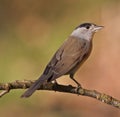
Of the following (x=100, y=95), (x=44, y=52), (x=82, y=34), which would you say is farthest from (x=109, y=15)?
(x=100, y=95)

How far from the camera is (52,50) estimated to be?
1209 cm

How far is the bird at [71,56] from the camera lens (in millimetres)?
5257

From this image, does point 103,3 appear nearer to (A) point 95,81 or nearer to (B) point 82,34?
(A) point 95,81

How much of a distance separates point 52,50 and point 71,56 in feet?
21.2

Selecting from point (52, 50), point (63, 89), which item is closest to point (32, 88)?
point (63, 89)

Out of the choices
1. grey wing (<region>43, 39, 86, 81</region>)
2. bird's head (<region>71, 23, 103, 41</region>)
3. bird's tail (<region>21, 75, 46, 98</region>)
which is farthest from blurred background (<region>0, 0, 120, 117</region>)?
bird's tail (<region>21, 75, 46, 98</region>)

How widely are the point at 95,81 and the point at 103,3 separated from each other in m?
2.67

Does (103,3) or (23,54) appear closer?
(23,54)

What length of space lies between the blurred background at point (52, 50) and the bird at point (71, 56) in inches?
162

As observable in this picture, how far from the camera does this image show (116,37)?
1270cm

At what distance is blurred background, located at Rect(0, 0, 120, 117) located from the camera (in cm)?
1069

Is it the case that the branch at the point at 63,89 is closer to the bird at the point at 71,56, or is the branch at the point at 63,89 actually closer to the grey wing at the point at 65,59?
the bird at the point at 71,56

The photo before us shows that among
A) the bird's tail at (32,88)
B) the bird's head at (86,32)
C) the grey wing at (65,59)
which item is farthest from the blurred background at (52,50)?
the bird's tail at (32,88)

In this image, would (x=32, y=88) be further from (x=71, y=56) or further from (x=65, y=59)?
(x=71, y=56)
